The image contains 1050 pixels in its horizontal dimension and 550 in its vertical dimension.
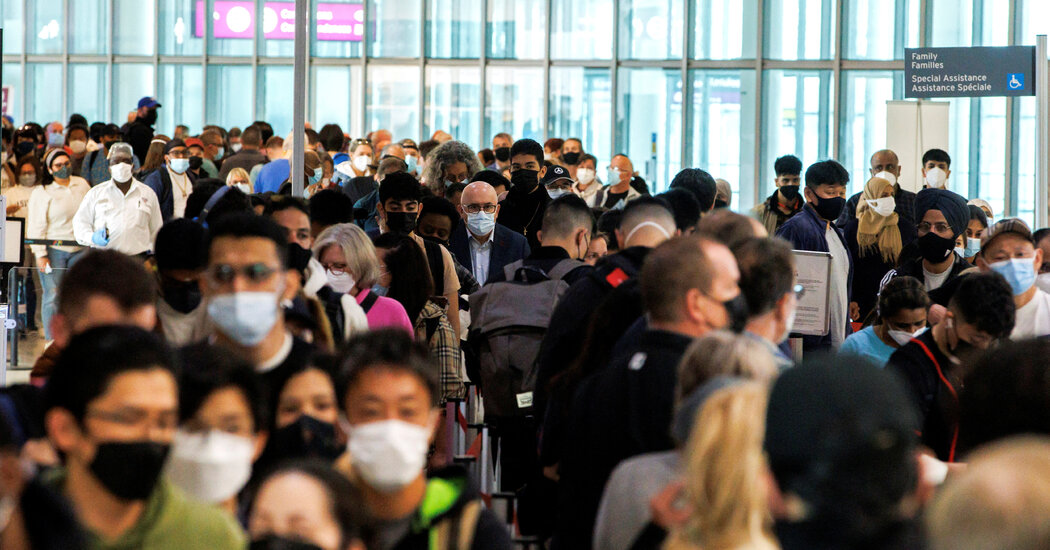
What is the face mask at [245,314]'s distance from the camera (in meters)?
3.90

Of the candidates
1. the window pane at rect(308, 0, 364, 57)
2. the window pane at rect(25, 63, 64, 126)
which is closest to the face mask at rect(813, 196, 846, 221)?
the window pane at rect(308, 0, 364, 57)

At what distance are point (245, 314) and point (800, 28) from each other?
1728 cm

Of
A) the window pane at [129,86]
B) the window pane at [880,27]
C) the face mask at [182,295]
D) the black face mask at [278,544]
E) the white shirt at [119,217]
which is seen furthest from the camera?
the window pane at [129,86]

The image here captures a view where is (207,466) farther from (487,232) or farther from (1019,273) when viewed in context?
(487,232)

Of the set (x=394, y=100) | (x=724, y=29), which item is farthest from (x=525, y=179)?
(x=394, y=100)

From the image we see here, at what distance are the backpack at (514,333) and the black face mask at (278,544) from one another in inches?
140

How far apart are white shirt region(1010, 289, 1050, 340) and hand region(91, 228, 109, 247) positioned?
768 cm

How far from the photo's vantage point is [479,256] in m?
8.47

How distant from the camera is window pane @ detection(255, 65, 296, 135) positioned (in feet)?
74.5

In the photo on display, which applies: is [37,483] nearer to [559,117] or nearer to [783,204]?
[783,204]

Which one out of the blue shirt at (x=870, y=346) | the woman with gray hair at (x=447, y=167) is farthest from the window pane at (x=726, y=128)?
the blue shirt at (x=870, y=346)

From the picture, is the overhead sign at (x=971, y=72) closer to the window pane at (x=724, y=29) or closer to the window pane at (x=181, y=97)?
the window pane at (x=724, y=29)

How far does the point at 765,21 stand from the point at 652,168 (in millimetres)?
2686

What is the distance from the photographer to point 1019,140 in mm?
19188
